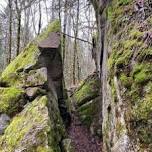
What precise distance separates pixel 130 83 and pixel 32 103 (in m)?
3.49

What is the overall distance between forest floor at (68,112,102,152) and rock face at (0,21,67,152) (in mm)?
1095

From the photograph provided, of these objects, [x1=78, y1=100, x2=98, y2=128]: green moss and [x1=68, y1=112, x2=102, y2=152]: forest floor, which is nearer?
[x1=68, y1=112, x2=102, y2=152]: forest floor

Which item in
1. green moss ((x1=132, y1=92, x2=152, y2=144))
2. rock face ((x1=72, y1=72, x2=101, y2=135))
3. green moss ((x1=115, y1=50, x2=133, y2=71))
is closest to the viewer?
green moss ((x1=132, y1=92, x2=152, y2=144))

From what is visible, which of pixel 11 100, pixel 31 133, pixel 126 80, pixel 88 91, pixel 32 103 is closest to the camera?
pixel 126 80

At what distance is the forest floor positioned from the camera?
10.8 meters

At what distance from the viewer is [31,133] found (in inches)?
285

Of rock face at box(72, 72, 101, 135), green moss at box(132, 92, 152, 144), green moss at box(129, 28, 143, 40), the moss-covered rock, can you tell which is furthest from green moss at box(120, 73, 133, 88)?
Answer: the moss-covered rock

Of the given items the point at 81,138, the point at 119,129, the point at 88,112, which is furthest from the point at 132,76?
the point at 88,112

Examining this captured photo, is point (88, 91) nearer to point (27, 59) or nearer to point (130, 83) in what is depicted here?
point (27, 59)

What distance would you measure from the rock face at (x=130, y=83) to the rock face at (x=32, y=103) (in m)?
1.44

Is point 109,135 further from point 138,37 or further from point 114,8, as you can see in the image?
point 114,8

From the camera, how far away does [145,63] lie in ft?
18.9

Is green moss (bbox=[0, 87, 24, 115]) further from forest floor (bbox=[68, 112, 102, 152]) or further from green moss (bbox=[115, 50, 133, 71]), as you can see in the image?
green moss (bbox=[115, 50, 133, 71])

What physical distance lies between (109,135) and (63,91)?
5.51 m
